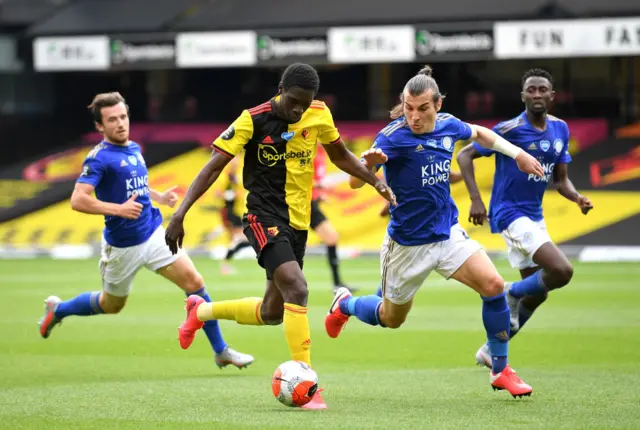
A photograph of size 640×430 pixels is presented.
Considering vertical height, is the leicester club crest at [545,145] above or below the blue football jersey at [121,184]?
above

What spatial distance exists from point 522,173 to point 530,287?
1.05m

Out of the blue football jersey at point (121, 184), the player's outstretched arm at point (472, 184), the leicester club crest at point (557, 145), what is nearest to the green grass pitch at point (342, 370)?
the blue football jersey at point (121, 184)

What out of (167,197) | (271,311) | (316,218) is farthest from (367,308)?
(316,218)

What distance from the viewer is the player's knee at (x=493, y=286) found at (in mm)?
8117

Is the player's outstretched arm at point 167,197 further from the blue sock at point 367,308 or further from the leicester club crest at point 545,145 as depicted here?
the leicester club crest at point 545,145

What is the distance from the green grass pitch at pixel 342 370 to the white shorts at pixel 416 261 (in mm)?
785

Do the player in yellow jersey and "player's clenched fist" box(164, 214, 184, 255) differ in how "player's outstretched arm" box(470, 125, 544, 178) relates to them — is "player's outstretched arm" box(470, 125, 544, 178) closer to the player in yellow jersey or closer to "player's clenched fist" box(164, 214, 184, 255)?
the player in yellow jersey

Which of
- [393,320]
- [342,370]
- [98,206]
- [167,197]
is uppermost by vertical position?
[98,206]

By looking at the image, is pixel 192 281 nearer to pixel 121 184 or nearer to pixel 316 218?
pixel 121 184

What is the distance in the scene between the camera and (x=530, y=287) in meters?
10.1

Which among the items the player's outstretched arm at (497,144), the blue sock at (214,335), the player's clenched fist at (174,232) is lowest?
the blue sock at (214,335)

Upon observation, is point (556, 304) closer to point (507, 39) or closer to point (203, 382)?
point (203, 382)

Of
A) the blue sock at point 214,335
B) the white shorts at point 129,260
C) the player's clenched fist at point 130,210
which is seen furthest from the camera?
the white shorts at point 129,260

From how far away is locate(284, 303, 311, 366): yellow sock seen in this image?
7727mm
